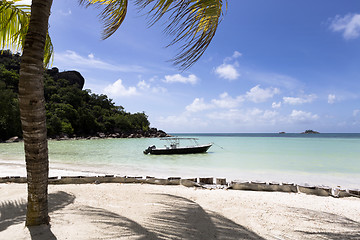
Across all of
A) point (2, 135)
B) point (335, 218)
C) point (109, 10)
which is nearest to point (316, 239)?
point (335, 218)

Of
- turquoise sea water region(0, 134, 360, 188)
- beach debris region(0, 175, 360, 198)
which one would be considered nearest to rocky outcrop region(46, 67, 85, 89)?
turquoise sea water region(0, 134, 360, 188)

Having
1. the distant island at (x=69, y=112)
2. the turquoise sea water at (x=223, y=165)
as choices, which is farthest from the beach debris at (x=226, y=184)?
the distant island at (x=69, y=112)

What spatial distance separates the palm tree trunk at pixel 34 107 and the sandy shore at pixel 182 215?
0.50 metres

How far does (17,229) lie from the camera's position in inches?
94.1

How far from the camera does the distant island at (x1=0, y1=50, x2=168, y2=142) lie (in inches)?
1353

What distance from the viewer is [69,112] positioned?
50000mm

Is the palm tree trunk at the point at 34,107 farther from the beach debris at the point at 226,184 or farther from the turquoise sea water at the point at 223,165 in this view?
the turquoise sea water at the point at 223,165

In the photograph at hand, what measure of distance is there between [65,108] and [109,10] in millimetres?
53480

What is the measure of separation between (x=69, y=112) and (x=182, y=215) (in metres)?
54.0

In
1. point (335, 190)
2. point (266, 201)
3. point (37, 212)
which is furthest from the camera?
point (335, 190)

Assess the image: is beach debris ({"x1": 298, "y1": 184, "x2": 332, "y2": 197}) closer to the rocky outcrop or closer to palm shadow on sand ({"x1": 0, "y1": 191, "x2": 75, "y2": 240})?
palm shadow on sand ({"x1": 0, "y1": 191, "x2": 75, "y2": 240})

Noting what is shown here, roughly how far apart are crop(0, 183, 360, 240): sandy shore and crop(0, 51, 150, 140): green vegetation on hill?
127ft

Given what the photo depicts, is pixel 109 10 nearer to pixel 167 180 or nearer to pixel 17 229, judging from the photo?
pixel 17 229

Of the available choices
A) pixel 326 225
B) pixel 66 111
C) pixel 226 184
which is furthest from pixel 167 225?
pixel 66 111
